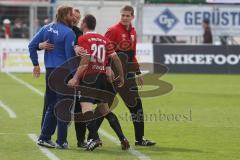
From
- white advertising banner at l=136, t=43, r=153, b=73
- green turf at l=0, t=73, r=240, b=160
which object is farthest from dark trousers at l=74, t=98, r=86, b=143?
white advertising banner at l=136, t=43, r=153, b=73

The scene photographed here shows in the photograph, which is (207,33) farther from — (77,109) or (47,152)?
(47,152)

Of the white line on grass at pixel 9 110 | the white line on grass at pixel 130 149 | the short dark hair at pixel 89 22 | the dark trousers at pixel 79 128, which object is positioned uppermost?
the short dark hair at pixel 89 22

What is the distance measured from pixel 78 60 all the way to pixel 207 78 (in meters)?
18.5

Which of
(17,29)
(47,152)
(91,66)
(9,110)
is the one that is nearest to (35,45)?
(91,66)

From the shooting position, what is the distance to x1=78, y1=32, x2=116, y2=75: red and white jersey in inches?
480

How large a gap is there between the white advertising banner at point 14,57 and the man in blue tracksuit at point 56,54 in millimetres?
19465

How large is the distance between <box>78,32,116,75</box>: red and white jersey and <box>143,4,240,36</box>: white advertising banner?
2527cm

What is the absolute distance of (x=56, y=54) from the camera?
40.8 feet

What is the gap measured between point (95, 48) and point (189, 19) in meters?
25.8

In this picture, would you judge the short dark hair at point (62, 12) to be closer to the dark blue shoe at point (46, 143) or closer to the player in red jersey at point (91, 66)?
the player in red jersey at point (91, 66)

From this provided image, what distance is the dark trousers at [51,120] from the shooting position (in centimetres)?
1241

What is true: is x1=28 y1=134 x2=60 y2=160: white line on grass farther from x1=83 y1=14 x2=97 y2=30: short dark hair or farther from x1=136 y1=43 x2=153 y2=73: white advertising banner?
x1=136 y1=43 x2=153 y2=73: white advertising banner

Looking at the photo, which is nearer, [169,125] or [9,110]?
[169,125]

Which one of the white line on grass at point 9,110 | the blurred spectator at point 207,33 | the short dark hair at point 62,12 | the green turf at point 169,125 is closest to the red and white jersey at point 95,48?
the short dark hair at point 62,12
